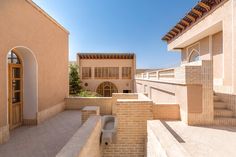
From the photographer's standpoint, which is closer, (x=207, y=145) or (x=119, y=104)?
Answer: (x=207, y=145)

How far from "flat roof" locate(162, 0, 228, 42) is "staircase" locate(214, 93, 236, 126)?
17.4 ft

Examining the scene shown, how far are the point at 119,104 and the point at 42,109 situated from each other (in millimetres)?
4151

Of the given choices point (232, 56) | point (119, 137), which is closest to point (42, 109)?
point (119, 137)

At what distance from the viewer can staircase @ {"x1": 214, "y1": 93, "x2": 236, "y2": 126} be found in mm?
6496

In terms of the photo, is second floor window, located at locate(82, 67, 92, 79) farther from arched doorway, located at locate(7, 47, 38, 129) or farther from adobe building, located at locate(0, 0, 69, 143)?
arched doorway, located at locate(7, 47, 38, 129)

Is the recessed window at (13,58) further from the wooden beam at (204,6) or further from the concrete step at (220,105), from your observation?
the wooden beam at (204,6)

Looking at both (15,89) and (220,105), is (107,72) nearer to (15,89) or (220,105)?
(15,89)

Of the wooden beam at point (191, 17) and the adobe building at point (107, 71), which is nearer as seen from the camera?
the wooden beam at point (191, 17)

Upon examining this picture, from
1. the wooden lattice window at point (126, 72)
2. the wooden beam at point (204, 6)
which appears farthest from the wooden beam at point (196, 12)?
the wooden lattice window at point (126, 72)

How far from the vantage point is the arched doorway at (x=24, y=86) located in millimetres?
6790

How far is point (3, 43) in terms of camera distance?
5.33 m

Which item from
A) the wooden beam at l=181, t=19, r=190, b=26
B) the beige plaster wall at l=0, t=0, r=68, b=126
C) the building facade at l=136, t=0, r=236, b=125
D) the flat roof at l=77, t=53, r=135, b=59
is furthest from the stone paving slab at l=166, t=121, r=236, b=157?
the flat roof at l=77, t=53, r=135, b=59

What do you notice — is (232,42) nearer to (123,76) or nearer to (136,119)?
(136,119)

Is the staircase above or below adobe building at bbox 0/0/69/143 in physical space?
below
